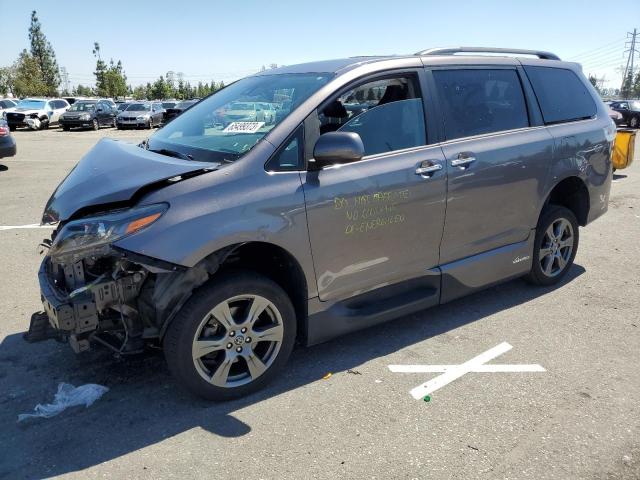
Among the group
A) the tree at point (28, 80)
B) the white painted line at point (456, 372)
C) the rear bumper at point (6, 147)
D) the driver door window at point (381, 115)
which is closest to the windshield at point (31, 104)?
the rear bumper at point (6, 147)

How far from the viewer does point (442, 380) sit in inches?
130

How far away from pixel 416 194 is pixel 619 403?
1.73 metres

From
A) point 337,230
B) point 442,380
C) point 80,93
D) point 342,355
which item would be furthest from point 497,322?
point 80,93

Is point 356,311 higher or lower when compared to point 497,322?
higher

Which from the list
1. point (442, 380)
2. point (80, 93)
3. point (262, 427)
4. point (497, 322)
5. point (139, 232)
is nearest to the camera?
point (139, 232)

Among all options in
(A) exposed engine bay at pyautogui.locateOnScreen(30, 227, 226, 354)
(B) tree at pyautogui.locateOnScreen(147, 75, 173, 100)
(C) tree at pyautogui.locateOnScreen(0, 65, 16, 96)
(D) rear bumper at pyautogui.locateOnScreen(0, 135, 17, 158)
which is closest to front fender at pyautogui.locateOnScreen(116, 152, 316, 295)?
(A) exposed engine bay at pyautogui.locateOnScreen(30, 227, 226, 354)

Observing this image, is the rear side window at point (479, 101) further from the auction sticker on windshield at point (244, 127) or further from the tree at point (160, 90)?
the tree at point (160, 90)

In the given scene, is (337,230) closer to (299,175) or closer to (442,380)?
(299,175)

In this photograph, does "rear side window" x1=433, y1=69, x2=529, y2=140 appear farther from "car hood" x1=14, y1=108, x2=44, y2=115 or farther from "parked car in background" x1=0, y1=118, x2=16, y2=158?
"car hood" x1=14, y1=108, x2=44, y2=115

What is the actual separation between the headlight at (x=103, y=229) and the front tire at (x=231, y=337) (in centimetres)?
49

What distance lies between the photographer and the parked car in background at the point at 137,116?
1121 inches

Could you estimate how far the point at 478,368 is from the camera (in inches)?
136

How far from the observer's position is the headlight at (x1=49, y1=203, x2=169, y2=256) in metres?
2.68

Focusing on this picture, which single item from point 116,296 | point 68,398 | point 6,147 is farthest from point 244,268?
point 6,147
